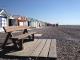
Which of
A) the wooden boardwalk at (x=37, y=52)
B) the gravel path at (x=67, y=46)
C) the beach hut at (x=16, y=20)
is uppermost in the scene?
the beach hut at (x=16, y=20)

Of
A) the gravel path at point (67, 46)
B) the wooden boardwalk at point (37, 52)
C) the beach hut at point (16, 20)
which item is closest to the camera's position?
the wooden boardwalk at point (37, 52)

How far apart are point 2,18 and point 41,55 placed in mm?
25098

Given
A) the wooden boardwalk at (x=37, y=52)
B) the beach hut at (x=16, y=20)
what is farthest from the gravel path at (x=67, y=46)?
the beach hut at (x=16, y=20)

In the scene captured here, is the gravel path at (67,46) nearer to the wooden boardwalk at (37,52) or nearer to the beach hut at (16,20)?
the wooden boardwalk at (37,52)

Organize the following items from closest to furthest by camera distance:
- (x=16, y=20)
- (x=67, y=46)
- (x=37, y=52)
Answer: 1. (x=37, y=52)
2. (x=67, y=46)
3. (x=16, y=20)

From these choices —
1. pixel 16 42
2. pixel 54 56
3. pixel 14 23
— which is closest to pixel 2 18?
pixel 14 23

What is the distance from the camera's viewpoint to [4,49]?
6848 mm

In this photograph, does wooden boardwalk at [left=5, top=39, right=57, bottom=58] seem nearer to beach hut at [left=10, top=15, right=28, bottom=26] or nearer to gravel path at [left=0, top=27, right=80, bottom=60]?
gravel path at [left=0, top=27, right=80, bottom=60]

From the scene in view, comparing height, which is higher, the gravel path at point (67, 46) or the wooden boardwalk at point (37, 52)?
the wooden boardwalk at point (37, 52)

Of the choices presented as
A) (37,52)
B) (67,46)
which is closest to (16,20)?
(67,46)

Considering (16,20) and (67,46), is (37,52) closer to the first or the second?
(67,46)

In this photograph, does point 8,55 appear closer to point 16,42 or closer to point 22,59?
point 22,59

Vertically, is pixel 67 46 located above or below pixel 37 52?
below

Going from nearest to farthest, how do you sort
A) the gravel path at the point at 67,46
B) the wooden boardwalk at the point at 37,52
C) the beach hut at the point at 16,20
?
the wooden boardwalk at the point at 37,52 → the gravel path at the point at 67,46 → the beach hut at the point at 16,20
